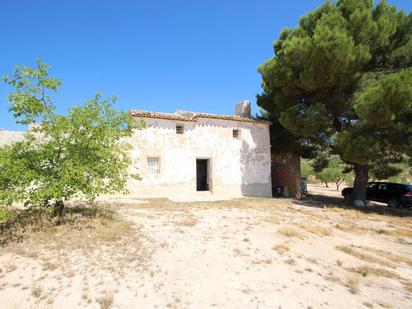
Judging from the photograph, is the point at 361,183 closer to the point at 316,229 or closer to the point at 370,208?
the point at 370,208

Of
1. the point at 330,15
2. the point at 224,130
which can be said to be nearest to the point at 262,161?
the point at 224,130

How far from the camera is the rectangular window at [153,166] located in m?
14.0

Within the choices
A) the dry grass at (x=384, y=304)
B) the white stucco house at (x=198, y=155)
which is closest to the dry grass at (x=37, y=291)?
the dry grass at (x=384, y=304)

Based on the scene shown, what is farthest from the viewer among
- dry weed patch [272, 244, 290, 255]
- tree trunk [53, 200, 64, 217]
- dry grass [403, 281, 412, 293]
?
tree trunk [53, 200, 64, 217]

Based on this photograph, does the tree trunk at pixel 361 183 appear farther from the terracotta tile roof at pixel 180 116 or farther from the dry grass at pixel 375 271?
the dry grass at pixel 375 271

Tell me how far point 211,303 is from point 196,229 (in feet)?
11.8

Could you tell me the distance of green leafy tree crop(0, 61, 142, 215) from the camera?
20.4 feet

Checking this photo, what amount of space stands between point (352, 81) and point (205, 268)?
12448 millimetres

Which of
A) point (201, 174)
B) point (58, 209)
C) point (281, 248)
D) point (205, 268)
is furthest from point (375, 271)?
point (201, 174)

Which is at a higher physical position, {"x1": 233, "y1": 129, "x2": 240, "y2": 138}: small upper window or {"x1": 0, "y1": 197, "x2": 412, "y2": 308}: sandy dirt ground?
{"x1": 233, "y1": 129, "x2": 240, "y2": 138}: small upper window

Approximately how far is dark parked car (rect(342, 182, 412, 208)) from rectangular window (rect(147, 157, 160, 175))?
465 inches

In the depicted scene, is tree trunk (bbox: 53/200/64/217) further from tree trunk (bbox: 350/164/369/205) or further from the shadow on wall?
tree trunk (bbox: 350/164/369/205)

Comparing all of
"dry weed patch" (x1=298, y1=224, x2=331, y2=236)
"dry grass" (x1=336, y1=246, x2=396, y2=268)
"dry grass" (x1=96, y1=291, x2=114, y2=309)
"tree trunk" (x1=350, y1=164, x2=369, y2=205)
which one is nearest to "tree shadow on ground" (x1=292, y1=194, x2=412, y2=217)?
"tree trunk" (x1=350, y1=164, x2=369, y2=205)

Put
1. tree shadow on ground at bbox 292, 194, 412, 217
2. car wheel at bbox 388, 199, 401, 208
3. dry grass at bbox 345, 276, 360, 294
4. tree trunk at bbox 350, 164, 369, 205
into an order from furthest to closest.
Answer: car wheel at bbox 388, 199, 401, 208 < tree trunk at bbox 350, 164, 369, 205 < tree shadow on ground at bbox 292, 194, 412, 217 < dry grass at bbox 345, 276, 360, 294
